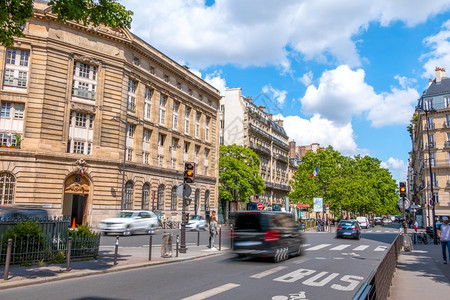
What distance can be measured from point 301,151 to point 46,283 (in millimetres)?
102015

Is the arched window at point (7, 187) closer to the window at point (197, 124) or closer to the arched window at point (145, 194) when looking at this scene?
the arched window at point (145, 194)

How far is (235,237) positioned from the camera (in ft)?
48.1

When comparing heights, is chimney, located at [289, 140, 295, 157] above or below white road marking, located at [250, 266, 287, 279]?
above

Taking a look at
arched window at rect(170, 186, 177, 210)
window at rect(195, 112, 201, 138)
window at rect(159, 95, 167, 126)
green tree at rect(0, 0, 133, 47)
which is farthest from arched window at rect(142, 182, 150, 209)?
green tree at rect(0, 0, 133, 47)

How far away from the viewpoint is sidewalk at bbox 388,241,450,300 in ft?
28.5

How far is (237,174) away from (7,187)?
3281cm

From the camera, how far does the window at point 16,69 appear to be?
106 ft

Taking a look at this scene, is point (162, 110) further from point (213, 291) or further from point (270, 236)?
point (213, 291)

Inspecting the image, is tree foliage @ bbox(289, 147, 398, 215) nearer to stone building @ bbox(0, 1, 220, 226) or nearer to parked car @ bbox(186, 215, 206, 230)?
parked car @ bbox(186, 215, 206, 230)

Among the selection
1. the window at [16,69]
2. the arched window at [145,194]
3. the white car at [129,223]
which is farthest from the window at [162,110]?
the white car at [129,223]

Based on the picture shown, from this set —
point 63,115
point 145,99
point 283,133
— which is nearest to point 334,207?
point 283,133

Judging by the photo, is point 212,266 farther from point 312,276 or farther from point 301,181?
point 301,181

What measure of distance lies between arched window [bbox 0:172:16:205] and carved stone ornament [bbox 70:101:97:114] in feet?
26.3

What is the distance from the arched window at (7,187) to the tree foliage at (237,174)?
104 ft
